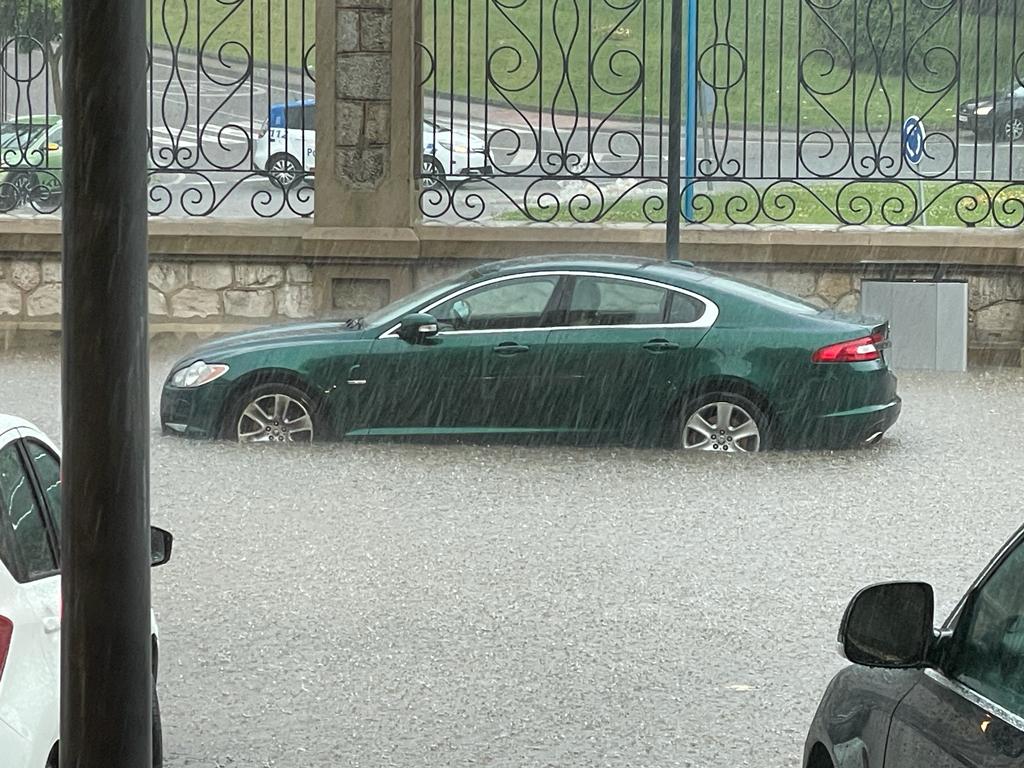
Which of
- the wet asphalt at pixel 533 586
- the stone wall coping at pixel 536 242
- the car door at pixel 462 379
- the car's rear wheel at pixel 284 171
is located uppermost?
the car's rear wheel at pixel 284 171

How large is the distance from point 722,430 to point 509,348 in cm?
157

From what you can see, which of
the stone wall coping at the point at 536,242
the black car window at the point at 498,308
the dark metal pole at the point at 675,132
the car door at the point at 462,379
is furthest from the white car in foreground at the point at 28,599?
the stone wall coping at the point at 536,242

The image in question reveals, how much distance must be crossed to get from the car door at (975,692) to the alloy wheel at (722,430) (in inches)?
381

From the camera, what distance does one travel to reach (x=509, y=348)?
13.5 meters

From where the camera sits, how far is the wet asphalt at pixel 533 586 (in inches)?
272

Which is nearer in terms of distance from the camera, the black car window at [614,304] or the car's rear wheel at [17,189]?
the black car window at [614,304]

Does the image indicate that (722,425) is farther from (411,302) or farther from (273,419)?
(273,419)

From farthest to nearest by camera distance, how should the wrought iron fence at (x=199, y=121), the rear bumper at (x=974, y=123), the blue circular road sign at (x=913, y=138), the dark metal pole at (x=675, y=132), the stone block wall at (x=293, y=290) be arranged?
the blue circular road sign at (x=913, y=138) < the wrought iron fence at (x=199, y=121) < the stone block wall at (x=293, y=290) < the rear bumper at (x=974, y=123) < the dark metal pole at (x=675, y=132)

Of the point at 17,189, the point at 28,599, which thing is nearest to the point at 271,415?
the point at 17,189

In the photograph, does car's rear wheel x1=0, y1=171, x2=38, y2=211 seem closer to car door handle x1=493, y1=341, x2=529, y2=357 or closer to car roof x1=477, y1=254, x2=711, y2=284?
car roof x1=477, y1=254, x2=711, y2=284

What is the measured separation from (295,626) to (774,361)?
5583mm

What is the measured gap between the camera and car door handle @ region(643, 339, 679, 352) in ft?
43.6

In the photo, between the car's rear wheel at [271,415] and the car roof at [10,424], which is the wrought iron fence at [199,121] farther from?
the car's rear wheel at [271,415]

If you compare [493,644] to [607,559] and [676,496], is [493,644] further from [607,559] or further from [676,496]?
[676,496]
